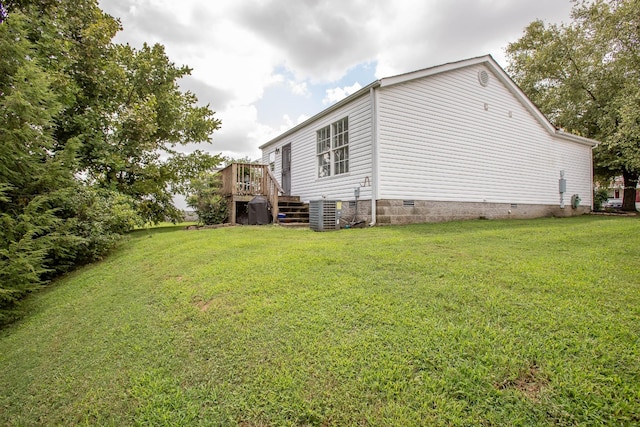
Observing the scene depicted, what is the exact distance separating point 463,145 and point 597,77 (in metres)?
12.2

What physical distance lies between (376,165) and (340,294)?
209 inches

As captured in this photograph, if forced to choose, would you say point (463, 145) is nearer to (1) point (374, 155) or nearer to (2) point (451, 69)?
(2) point (451, 69)

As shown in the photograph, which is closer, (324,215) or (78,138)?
(78,138)

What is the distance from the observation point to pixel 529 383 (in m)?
1.70

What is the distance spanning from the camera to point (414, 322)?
233 cm

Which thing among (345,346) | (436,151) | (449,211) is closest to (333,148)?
(436,151)

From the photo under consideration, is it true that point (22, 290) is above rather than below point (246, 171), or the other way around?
below

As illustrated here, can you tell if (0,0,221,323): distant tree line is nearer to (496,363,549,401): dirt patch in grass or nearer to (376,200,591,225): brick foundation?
(496,363,549,401): dirt patch in grass

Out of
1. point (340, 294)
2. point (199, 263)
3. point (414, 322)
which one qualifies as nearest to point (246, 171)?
point (199, 263)

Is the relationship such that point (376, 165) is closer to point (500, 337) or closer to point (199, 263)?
point (199, 263)

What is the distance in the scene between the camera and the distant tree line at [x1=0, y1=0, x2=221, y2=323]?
13.5 ft

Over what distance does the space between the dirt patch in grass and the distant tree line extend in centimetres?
519

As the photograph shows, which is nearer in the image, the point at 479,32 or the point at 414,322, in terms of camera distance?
the point at 414,322

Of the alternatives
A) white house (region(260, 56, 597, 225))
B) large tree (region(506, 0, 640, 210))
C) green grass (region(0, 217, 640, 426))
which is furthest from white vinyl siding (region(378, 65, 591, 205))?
green grass (region(0, 217, 640, 426))
